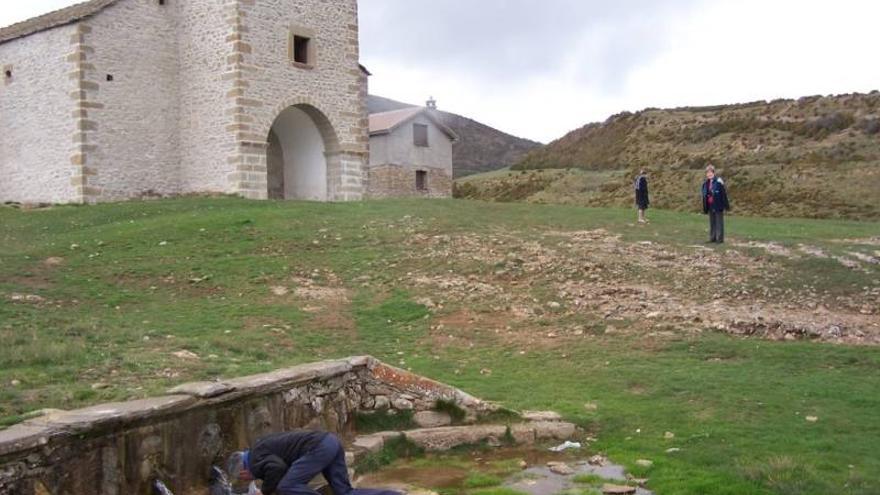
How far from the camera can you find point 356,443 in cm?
792

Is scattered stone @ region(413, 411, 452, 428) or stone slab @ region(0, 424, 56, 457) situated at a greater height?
stone slab @ region(0, 424, 56, 457)

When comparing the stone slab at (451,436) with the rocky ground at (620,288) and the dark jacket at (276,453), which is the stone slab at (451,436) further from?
the rocky ground at (620,288)

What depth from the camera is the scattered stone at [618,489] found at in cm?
679

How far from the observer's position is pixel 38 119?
86.2 feet

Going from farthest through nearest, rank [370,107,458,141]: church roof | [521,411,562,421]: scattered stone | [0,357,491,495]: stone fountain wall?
[370,107,458,141]: church roof
[521,411,562,421]: scattered stone
[0,357,491,495]: stone fountain wall

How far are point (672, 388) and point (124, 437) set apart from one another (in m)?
6.27

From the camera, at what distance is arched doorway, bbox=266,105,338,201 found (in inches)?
1110

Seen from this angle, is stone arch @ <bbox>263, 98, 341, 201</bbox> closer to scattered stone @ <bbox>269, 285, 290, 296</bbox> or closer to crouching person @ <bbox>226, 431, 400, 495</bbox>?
scattered stone @ <bbox>269, 285, 290, 296</bbox>

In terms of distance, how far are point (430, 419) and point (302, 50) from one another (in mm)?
20747

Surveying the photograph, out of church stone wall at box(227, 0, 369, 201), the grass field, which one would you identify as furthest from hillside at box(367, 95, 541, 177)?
the grass field

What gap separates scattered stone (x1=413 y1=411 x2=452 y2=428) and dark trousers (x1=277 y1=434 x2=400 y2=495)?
2.24 metres

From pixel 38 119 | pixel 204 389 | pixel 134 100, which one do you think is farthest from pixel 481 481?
pixel 38 119

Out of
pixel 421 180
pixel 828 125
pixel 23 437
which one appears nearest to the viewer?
pixel 23 437

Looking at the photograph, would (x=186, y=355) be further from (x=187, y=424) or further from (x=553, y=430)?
(x=553, y=430)
